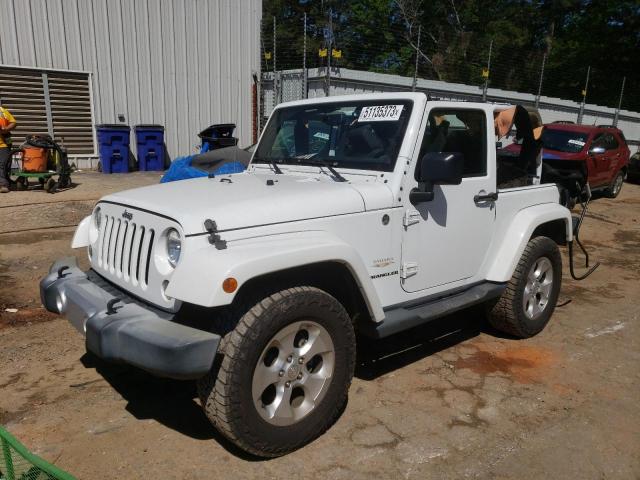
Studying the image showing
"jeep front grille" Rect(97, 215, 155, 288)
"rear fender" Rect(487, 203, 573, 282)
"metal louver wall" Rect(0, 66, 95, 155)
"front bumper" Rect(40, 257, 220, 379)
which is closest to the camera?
"front bumper" Rect(40, 257, 220, 379)

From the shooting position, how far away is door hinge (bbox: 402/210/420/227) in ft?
10.6

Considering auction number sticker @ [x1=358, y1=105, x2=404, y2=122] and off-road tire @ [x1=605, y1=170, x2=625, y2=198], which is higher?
auction number sticker @ [x1=358, y1=105, x2=404, y2=122]

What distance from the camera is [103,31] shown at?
12.5m

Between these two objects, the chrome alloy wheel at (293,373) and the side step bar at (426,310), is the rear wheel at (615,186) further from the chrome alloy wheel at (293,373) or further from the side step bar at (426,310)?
the chrome alloy wheel at (293,373)

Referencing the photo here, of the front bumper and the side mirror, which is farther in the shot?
the side mirror

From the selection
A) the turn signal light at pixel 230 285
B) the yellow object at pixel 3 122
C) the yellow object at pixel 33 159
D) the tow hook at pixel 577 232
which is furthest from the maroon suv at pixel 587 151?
the yellow object at pixel 3 122

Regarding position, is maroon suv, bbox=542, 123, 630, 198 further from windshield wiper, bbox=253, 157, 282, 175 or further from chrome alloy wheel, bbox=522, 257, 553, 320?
windshield wiper, bbox=253, 157, 282, 175

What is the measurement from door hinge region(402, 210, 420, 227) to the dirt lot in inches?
45.7

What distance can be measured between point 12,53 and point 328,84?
711cm

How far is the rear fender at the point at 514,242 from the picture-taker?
3967mm

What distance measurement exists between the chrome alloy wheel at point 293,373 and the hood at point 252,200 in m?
0.61

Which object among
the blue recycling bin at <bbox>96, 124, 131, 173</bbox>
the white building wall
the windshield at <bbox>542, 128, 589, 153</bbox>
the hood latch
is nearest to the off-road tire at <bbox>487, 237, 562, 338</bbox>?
the hood latch

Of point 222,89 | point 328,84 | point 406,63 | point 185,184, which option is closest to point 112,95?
point 222,89

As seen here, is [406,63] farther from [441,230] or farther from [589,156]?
[441,230]
